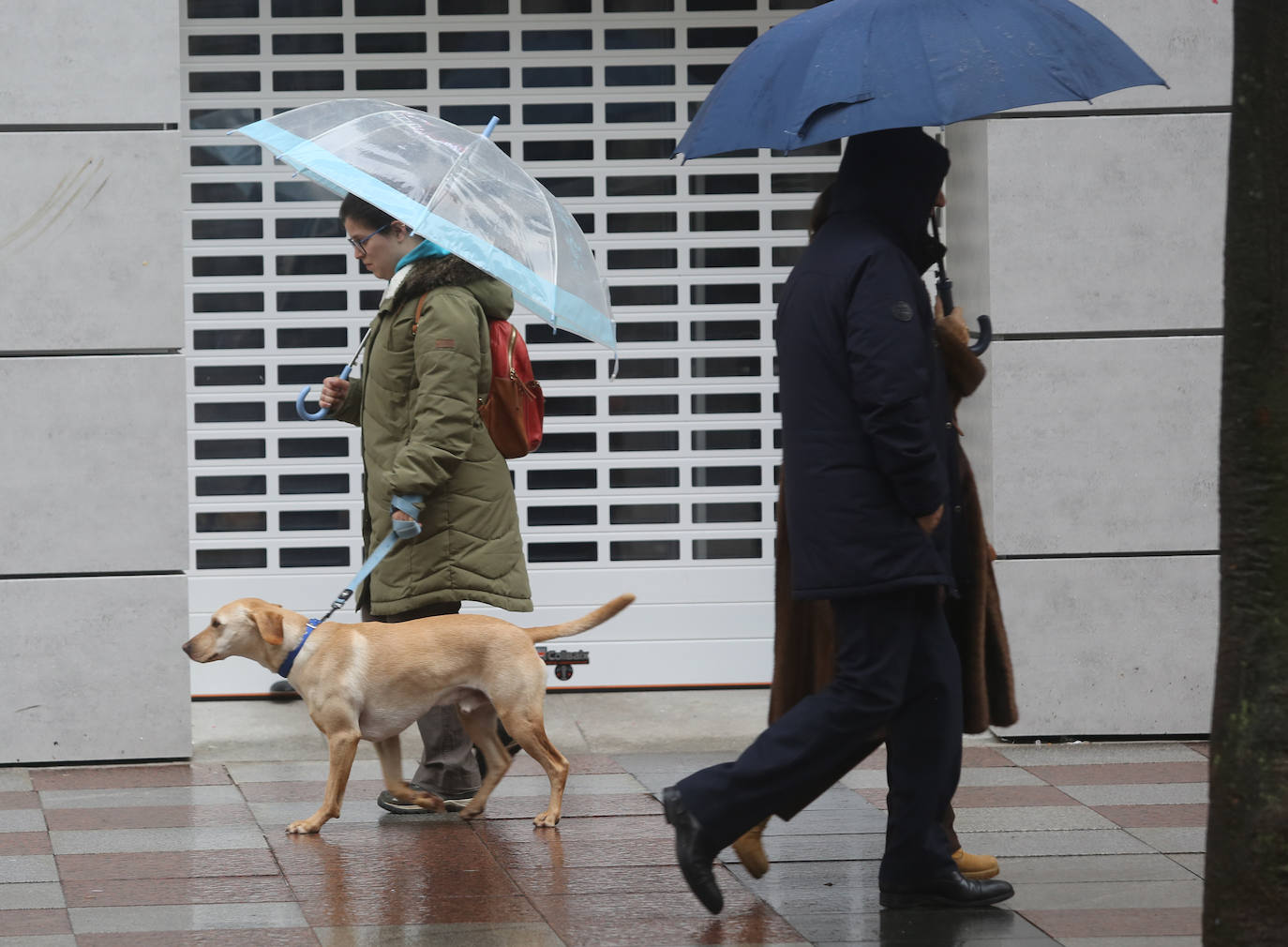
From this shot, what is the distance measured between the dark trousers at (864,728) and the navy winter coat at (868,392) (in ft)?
0.42

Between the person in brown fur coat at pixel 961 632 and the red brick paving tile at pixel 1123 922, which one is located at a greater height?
the person in brown fur coat at pixel 961 632

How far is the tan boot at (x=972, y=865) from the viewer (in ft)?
16.7

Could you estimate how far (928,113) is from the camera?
4.45 m

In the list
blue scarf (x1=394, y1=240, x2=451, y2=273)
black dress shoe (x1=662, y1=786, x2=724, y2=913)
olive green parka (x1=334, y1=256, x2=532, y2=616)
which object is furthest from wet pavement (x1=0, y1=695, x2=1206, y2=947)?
blue scarf (x1=394, y1=240, x2=451, y2=273)

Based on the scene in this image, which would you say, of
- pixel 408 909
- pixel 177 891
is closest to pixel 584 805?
pixel 408 909

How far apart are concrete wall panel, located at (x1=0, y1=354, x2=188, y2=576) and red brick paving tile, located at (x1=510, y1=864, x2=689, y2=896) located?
2616 mm

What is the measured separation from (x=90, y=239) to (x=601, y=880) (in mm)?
3478

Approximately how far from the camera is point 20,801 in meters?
6.55

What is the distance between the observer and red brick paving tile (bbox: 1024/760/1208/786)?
6734 millimetres

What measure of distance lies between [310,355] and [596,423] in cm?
143

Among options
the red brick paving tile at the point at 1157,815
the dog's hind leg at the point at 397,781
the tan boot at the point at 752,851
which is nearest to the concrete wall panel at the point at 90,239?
the dog's hind leg at the point at 397,781

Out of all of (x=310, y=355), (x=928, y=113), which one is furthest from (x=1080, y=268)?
(x=310, y=355)

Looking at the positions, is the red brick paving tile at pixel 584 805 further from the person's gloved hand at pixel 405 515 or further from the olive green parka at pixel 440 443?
the person's gloved hand at pixel 405 515

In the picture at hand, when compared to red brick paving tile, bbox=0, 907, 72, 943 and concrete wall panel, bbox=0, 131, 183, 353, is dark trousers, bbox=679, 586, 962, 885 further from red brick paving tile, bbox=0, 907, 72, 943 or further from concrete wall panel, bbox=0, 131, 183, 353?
concrete wall panel, bbox=0, 131, 183, 353
